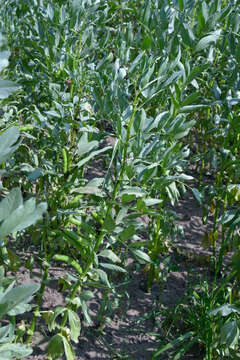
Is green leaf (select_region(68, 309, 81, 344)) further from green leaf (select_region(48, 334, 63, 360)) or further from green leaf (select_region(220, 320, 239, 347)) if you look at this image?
green leaf (select_region(220, 320, 239, 347))

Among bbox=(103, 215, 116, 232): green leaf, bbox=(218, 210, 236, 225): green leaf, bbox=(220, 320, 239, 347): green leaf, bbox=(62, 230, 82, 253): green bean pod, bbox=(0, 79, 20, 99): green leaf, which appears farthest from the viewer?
bbox=(218, 210, 236, 225): green leaf

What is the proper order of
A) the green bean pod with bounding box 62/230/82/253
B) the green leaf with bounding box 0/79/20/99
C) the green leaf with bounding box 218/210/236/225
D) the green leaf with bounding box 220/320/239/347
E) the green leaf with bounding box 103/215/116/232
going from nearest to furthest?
1. the green leaf with bounding box 0/79/20/99
2. the green leaf with bounding box 103/215/116/232
3. the green bean pod with bounding box 62/230/82/253
4. the green leaf with bounding box 220/320/239/347
5. the green leaf with bounding box 218/210/236/225

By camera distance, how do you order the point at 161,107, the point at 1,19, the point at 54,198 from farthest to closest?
the point at 1,19 → the point at 161,107 → the point at 54,198

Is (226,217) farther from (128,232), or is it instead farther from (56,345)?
(56,345)

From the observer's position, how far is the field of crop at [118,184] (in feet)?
4.46

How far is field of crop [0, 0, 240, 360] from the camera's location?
1359mm

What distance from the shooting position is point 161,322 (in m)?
2.04

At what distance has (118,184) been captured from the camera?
1.38 m

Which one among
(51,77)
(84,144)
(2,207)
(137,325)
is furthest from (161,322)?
(2,207)

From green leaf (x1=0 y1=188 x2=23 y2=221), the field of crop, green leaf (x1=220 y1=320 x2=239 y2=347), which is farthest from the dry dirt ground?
green leaf (x1=0 y1=188 x2=23 y2=221)

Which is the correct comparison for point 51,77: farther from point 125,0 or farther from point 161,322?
point 161,322

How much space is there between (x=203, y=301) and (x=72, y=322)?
0.64 meters

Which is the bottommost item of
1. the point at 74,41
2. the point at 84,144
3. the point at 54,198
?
the point at 54,198

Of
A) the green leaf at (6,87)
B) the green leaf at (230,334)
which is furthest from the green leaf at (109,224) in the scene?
the green leaf at (6,87)
